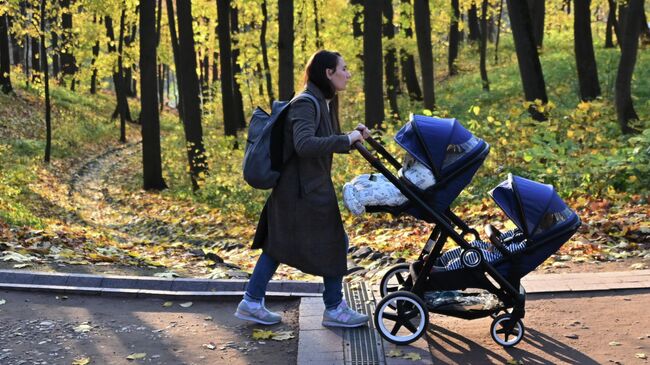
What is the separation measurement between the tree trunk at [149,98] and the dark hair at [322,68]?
13.1 meters

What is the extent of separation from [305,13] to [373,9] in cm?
1008

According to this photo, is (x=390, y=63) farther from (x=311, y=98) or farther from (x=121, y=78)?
(x=311, y=98)

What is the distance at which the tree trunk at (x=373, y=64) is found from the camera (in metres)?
16.6

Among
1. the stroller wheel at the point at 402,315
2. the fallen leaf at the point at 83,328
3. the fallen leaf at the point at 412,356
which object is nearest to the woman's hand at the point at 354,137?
the stroller wheel at the point at 402,315

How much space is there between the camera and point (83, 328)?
5.45 meters

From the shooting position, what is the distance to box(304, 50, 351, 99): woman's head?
4.86 m

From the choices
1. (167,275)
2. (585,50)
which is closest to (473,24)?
(585,50)

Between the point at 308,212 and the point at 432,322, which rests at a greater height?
the point at 308,212

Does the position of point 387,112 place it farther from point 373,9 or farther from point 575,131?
point 575,131

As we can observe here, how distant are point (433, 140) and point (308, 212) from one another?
993 mm

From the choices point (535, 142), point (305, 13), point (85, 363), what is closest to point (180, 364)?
point (85, 363)

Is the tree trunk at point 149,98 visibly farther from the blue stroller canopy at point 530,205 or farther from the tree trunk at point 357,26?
the blue stroller canopy at point 530,205

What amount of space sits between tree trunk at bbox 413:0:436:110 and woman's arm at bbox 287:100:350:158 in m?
14.7

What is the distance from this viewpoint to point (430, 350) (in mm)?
4875
